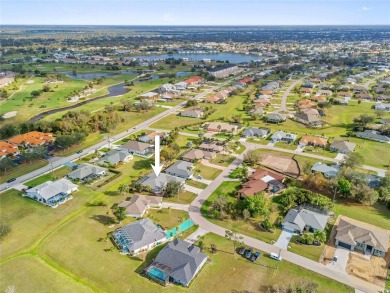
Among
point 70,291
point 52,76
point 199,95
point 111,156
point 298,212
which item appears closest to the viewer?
point 70,291

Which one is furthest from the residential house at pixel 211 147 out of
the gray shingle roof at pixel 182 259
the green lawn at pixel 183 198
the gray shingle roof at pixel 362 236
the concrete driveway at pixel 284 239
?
the gray shingle roof at pixel 182 259

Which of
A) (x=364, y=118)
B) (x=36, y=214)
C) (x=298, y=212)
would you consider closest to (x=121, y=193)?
(x=36, y=214)

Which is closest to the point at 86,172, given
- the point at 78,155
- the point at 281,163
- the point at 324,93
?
the point at 78,155

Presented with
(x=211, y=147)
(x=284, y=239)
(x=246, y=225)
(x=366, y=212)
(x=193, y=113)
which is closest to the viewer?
(x=284, y=239)

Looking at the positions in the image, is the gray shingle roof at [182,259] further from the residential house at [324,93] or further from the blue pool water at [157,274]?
the residential house at [324,93]

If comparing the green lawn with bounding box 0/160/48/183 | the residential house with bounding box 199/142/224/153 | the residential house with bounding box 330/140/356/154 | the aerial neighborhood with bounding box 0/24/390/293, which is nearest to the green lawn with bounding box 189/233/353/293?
the aerial neighborhood with bounding box 0/24/390/293

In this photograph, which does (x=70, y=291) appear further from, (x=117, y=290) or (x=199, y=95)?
(x=199, y=95)

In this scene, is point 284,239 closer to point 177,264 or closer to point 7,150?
point 177,264
